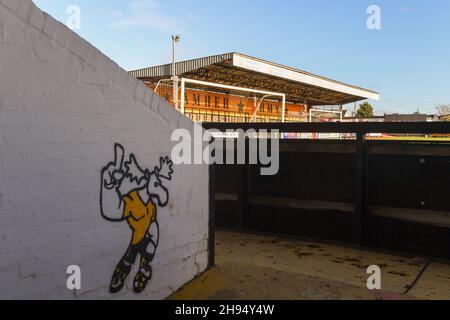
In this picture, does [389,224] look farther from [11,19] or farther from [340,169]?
[11,19]

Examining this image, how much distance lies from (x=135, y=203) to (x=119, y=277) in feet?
2.50

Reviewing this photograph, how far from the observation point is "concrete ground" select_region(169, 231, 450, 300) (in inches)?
204

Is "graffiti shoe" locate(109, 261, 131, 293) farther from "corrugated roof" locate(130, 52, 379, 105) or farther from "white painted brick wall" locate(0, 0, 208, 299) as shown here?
"corrugated roof" locate(130, 52, 379, 105)

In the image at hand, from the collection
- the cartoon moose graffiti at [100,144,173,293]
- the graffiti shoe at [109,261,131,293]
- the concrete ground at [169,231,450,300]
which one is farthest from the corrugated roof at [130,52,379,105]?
the graffiti shoe at [109,261,131,293]

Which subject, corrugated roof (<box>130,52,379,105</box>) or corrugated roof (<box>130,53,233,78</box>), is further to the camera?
corrugated roof (<box>130,52,379,105</box>)

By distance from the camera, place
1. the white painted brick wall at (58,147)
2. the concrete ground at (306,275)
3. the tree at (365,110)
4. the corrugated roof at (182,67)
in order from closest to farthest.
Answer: the white painted brick wall at (58,147) < the concrete ground at (306,275) < the corrugated roof at (182,67) < the tree at (365,110)

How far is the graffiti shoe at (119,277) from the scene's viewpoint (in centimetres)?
411

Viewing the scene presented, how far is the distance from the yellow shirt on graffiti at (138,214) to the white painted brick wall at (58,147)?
0.37 ft

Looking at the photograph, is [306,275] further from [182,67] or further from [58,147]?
[182,67]

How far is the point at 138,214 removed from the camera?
4406 millimetres

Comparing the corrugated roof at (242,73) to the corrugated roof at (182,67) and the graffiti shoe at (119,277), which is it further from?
the graffiti shoe at (119,277)

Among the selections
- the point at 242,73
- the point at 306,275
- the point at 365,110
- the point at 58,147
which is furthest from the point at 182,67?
the point at 365,110

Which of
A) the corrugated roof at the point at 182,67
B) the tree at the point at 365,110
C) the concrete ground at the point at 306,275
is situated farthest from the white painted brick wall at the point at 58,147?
the tree at the point at 365,110

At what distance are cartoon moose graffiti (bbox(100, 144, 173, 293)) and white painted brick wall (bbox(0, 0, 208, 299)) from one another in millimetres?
90
